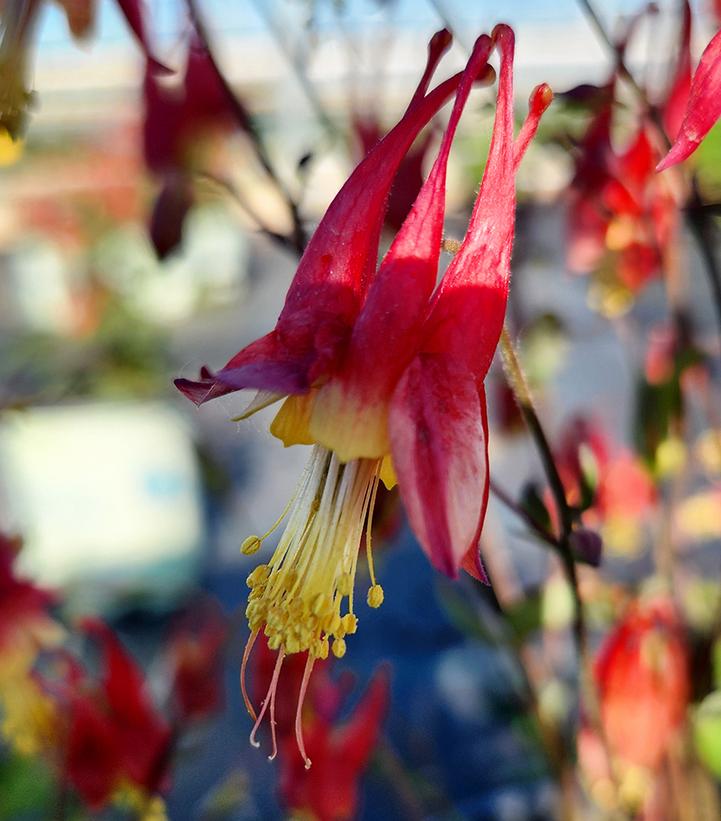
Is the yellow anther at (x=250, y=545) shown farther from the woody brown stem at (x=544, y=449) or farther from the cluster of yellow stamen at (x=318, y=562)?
the woody brown stem at (x=544, y=449)

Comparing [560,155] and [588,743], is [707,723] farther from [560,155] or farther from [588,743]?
[560,155]

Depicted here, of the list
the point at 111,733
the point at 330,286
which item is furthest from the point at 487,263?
the point at 111,733

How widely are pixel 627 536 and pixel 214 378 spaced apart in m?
0.68

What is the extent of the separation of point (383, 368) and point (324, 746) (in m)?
0.48

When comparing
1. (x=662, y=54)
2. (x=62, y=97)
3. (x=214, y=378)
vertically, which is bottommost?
(x=214, y=378)

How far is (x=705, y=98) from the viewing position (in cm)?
32

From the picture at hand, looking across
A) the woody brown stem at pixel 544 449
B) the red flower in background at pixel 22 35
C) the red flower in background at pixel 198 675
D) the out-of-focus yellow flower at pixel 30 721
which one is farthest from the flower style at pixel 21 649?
the woody brown stem at pixel 544 449

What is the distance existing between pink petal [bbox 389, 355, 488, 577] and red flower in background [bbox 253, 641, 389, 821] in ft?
1.28

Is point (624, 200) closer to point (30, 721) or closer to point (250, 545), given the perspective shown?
point (250, 545)

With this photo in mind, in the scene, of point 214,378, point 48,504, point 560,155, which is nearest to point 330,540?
point 214,378

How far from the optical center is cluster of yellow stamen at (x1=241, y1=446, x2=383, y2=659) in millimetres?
366

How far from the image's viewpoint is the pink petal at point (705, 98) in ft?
1.05

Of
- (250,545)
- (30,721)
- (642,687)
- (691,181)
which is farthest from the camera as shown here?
(30,721)

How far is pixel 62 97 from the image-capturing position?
168 inches
